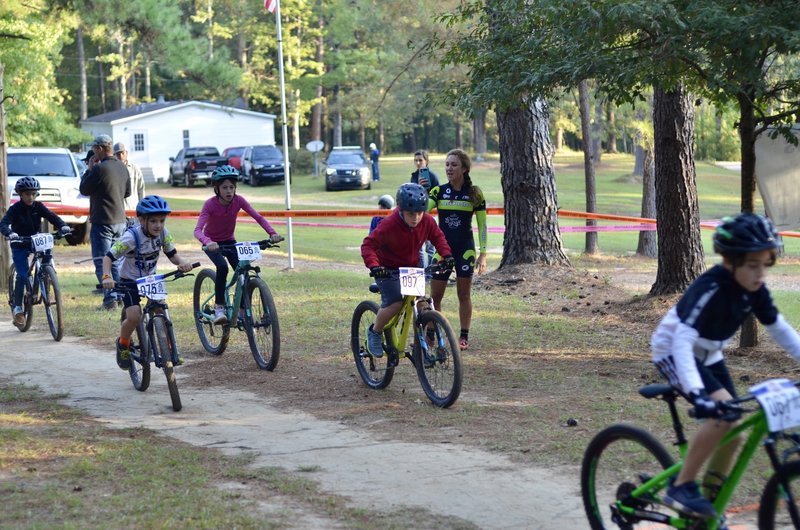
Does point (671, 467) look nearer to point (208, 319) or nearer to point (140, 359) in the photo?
point (140, 359)

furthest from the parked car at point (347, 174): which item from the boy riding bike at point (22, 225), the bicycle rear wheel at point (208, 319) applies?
the bicycle rear wheel at point (208, 319)

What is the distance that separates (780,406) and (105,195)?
11423 mm

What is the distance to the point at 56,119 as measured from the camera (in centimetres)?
4222

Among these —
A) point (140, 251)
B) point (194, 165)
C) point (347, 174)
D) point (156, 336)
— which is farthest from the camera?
point (194, 165)

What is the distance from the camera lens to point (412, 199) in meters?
8.65

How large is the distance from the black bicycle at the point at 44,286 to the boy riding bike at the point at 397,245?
4.58m

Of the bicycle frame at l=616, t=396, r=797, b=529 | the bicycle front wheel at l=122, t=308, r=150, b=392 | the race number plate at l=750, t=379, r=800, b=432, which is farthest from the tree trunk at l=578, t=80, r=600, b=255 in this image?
the race number plate at l=750, t=379, r=800, b=432

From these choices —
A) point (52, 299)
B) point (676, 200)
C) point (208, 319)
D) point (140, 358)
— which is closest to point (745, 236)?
point (140, 358)

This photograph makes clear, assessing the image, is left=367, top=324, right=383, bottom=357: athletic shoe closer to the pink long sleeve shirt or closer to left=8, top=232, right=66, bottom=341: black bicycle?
the pink long sleeve shirt

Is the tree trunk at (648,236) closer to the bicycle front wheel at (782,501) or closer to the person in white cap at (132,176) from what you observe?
the person in white cap at (132,176)

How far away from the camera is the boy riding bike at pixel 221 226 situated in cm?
1070

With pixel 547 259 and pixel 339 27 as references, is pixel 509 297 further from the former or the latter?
pixel 339 27

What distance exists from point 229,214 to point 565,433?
183 inches

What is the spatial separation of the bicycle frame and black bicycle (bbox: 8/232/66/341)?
27.8ft
